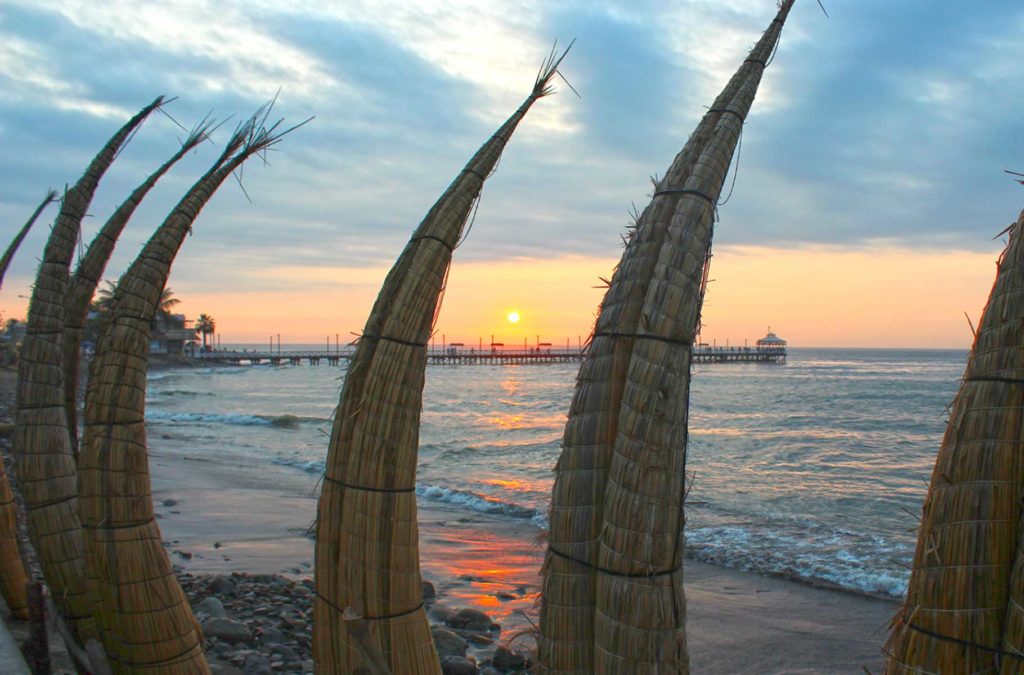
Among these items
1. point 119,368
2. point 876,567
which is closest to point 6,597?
point 119,368

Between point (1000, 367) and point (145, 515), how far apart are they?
329 centimetres

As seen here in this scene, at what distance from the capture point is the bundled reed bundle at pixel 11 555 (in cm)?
437

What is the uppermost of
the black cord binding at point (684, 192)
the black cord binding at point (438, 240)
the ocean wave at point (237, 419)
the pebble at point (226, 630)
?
the black cord binding at point (684, 192)

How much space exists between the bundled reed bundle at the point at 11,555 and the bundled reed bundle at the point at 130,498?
1.46m

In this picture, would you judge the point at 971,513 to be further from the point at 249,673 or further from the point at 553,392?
the point at 553,392

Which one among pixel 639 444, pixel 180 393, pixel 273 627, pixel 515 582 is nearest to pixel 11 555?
pixel 273 627

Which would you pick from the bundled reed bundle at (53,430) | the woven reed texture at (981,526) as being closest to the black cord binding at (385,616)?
the woven reed texture at (981,526)

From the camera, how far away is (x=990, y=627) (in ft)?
5.78

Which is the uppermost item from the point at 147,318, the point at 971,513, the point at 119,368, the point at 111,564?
the point at 147,318

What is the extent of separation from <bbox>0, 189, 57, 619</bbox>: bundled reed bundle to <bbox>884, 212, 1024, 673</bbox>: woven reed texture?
459cm

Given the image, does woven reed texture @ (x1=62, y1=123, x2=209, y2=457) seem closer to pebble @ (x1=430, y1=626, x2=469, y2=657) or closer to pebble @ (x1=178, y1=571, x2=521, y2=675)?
pebble @ (x1=178, y1=571, x2=521, y2=675)

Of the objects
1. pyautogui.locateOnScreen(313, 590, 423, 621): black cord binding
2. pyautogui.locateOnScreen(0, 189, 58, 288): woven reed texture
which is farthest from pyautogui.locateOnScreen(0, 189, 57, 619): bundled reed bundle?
pyautogui.locateOnScreen(313, 590, 423, 621): black cord binding

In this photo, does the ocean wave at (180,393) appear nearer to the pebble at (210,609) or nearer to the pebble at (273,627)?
the pebble at (273,627)

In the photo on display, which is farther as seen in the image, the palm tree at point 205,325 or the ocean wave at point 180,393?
the palm tree at point 205,325
